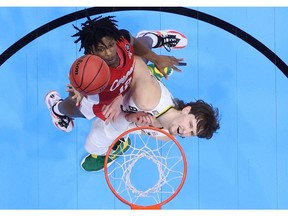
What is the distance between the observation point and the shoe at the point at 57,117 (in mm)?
2463

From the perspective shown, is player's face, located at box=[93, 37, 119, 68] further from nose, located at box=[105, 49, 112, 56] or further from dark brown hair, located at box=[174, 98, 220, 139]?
dark brown hair, located at box=[174, 98, 220, 139]

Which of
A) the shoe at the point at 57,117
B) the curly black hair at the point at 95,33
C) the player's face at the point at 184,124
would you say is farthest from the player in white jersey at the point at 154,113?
the curly black hair at the point at 95,33

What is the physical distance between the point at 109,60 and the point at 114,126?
0.49 m

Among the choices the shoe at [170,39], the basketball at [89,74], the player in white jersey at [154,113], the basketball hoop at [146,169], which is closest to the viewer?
the basketball at [89,74]

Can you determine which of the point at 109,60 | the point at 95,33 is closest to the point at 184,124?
the point at 109,60

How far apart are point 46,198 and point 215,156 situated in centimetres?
88

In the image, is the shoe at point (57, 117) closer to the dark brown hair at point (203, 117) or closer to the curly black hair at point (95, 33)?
the dark brown hair at point (203, 117)

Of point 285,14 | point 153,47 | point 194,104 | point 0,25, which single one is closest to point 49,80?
point 0,25

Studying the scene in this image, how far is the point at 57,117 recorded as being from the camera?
2.46 meters

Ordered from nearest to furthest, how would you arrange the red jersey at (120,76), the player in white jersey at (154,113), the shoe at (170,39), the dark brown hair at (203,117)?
1. the red jersey at (120,76)
2. the player in white jersey at (154,113)
3. the dark brown hair at (203,117)
4. the shoe at (170,39)

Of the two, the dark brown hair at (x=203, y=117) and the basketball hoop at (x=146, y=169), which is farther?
the basketball hoop at (x=146, y=169)

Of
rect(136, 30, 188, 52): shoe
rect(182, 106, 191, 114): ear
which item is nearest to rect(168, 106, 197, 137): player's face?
rect(182, 106, 191, 114): ear

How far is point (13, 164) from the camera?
253cm

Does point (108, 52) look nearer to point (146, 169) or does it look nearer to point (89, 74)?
point (89, 74)
